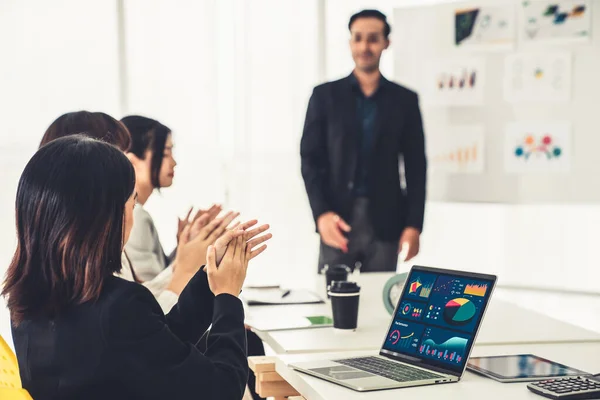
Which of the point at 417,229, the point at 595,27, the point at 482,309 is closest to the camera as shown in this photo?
the point at 482,309

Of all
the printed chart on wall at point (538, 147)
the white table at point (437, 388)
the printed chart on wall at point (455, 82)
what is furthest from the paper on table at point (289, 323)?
the printed chart on wall at point (455, 82)

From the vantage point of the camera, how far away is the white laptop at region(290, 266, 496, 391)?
170 cm

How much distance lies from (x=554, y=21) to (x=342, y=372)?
353 cm

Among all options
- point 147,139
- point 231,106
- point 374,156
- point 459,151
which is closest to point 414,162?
point 374,156

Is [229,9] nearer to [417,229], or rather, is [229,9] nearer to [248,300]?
[417,229]

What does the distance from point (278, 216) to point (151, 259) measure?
3230mm

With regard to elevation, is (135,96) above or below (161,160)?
above

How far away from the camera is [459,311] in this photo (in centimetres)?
180

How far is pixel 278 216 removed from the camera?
20.0 ft

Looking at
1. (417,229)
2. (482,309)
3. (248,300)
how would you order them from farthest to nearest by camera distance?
(417,229)
(248,300)
(482,309)

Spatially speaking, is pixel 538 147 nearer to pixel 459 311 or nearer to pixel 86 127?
pixel 86 127

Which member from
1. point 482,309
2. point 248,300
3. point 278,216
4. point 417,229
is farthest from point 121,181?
point 278,216

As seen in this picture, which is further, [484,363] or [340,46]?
[340,46]

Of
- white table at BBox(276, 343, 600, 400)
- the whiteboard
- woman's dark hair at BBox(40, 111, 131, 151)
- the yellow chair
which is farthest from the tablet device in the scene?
the whiteboard
